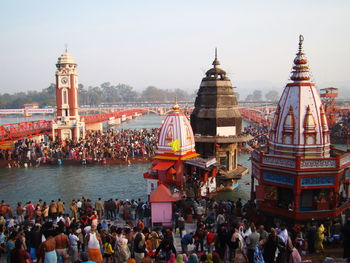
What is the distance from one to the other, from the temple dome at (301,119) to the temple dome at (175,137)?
461cm

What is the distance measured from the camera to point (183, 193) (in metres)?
15.6

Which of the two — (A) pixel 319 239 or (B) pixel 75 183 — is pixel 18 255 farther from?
(B) pixel 75 183

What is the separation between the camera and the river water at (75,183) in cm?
1969

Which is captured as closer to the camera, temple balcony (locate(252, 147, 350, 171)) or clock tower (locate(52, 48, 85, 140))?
temple balcony (locate(252, 147, 350, 171))

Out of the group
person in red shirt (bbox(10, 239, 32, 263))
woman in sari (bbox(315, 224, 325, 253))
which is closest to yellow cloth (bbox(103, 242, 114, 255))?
person in red shirt (bbox(10, 239, 32, 263))

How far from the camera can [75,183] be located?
22.8 meters

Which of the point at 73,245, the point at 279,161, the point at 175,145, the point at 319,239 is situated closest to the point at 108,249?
the point at 73,245

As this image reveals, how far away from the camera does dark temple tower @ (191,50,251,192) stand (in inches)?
771

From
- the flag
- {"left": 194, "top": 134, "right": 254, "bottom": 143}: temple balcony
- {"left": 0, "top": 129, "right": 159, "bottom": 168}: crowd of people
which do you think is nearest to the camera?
the flag

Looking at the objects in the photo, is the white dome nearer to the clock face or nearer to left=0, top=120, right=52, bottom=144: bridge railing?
left=0, top=120, right=52, bottom=144: bridge railing

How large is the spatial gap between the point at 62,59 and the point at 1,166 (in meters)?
13.9

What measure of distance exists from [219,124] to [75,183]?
9909mm

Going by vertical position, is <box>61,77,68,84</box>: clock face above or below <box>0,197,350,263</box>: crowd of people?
above

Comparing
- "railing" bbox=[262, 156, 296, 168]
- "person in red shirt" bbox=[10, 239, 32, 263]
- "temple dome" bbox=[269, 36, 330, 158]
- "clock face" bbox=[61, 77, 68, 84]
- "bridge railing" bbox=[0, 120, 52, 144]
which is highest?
"clock face" bbox=[61, 77, 68, 84]
